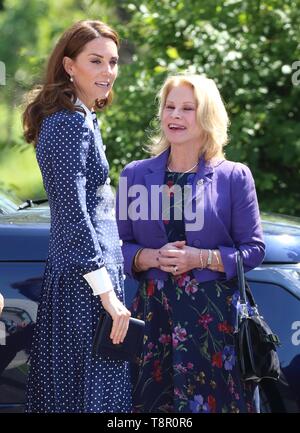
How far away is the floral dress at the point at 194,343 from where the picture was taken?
3406mm

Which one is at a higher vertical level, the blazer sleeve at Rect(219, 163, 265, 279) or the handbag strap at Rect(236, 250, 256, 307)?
the blazer sleeve at Rect(219, 163, 265, 279)

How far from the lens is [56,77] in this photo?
10.5 ft

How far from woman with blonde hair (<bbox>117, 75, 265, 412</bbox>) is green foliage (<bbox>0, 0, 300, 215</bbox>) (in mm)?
3213

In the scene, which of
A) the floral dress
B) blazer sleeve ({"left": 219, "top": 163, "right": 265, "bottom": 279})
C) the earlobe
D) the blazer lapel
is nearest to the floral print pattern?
the floral dress

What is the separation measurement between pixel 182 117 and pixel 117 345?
0.86m

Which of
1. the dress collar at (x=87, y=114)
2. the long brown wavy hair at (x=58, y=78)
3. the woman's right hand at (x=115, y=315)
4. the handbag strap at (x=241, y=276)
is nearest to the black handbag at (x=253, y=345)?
the handbag strap at (x=241, y=276)

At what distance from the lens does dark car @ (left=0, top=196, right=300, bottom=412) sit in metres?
3.63

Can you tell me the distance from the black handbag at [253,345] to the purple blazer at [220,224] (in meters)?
0.08

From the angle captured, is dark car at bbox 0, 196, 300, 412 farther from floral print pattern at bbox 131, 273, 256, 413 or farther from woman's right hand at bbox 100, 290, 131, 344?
woman's right hand at bbox 100, 290, 131, 344

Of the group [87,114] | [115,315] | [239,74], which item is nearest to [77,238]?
[115,315]
